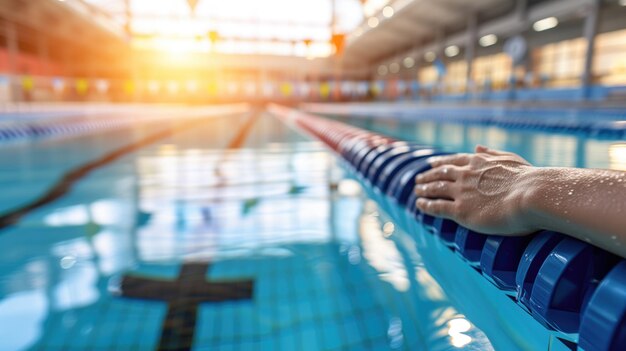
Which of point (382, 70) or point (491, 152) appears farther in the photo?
point (382, 70)

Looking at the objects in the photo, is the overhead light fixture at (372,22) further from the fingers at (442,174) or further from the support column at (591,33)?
the fingers at (442,174)

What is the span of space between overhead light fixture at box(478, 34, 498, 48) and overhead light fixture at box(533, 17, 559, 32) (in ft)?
7.56

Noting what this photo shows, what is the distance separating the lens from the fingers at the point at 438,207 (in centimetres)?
152

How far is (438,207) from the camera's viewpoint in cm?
160

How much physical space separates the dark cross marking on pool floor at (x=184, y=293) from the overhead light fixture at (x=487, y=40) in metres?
18.2

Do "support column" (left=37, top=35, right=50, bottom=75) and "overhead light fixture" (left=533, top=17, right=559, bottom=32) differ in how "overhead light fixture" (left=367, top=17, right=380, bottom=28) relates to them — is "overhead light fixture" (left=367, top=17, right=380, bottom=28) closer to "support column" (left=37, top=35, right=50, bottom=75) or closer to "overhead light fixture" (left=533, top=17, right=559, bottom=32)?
"overhead light fixture" (left=533, top=17, right=559, bottom=32)

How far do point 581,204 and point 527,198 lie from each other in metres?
0.16

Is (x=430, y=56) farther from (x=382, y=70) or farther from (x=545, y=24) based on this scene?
(x=382, y=70)

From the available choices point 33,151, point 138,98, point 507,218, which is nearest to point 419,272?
point 507,218

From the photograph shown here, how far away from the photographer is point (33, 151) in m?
5.56

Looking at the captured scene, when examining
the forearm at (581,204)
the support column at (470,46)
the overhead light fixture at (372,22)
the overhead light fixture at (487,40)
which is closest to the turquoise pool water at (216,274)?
the forearm at (581,204)

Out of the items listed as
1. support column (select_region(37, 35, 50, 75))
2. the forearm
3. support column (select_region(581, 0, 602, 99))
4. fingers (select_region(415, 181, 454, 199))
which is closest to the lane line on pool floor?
fingers (select_region(415, 181, 454, 199))

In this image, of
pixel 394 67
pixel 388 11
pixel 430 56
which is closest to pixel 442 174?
pixel 388 11

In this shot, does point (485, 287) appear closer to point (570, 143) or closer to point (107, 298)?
point (107, 298)
